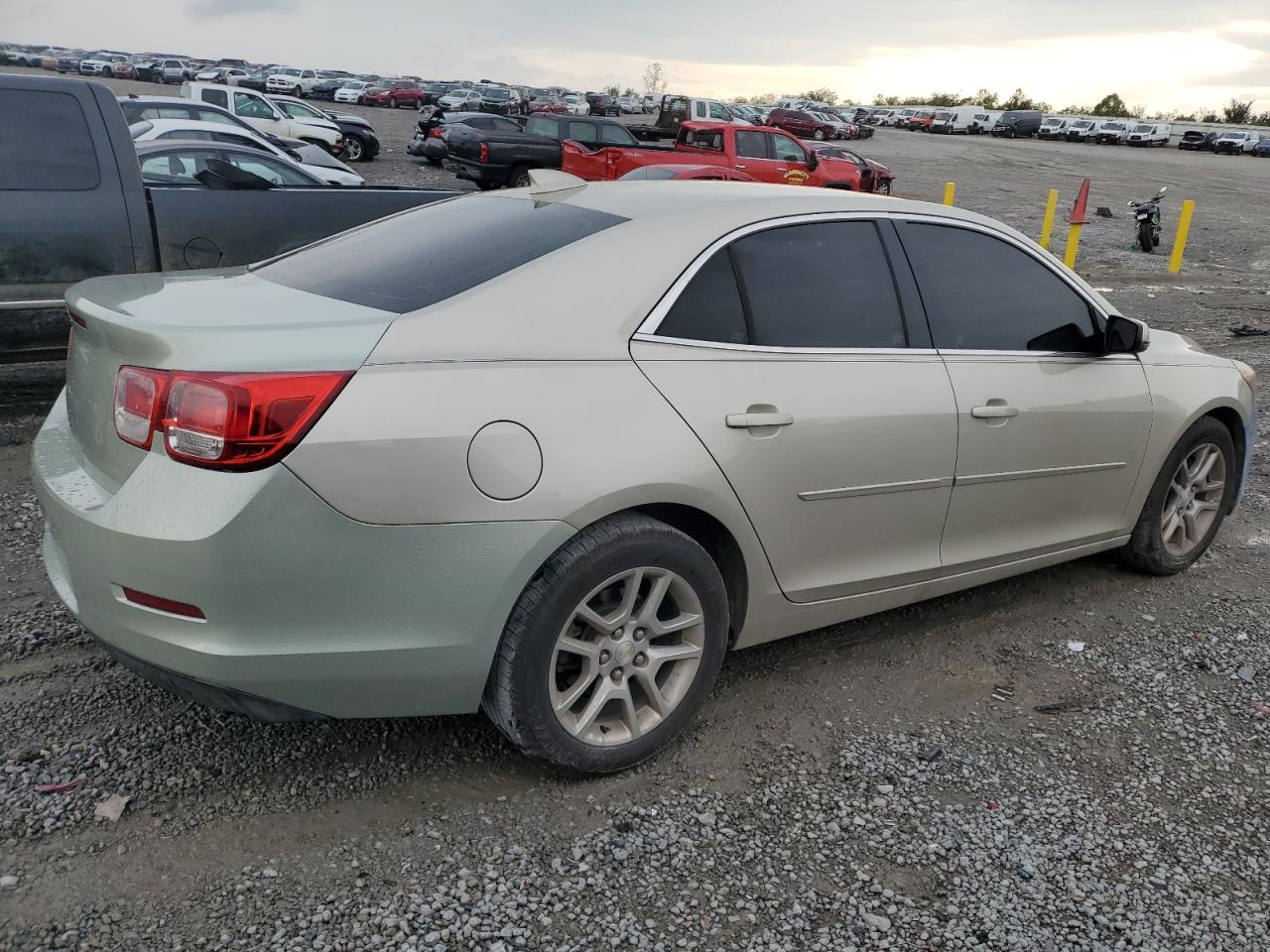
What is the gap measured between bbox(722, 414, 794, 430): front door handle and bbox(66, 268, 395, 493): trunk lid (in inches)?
37.6

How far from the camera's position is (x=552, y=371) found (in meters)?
2.63

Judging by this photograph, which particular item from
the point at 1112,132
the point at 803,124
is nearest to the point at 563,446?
the point at 803,124

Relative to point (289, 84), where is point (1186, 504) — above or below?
below

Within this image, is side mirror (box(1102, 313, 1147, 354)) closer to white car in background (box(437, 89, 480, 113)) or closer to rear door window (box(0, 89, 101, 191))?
rear door window (box(0, 89, 101, 191))

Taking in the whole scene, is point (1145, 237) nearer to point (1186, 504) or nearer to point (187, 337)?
point (1186, 504)

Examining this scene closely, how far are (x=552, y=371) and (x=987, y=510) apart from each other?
1.78 m

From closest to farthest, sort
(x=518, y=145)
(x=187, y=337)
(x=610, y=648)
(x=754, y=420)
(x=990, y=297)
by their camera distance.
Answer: (x=187, y=337), (x=610, y=648), (x=754, y=420), (x=990, y=297), (x=518, y=145)

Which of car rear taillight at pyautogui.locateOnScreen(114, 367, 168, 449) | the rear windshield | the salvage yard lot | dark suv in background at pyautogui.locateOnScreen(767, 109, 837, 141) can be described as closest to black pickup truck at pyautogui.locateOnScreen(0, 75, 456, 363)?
the salvage yard lot

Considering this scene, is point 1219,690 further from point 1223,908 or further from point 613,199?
point 613,199

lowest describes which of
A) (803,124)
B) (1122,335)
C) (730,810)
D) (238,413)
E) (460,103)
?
(730,810)

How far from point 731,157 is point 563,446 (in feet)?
57.5

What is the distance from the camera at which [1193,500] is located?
4617mm

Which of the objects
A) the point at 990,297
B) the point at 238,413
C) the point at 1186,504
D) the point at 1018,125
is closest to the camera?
the point at 238,413

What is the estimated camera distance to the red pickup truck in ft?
61.0
